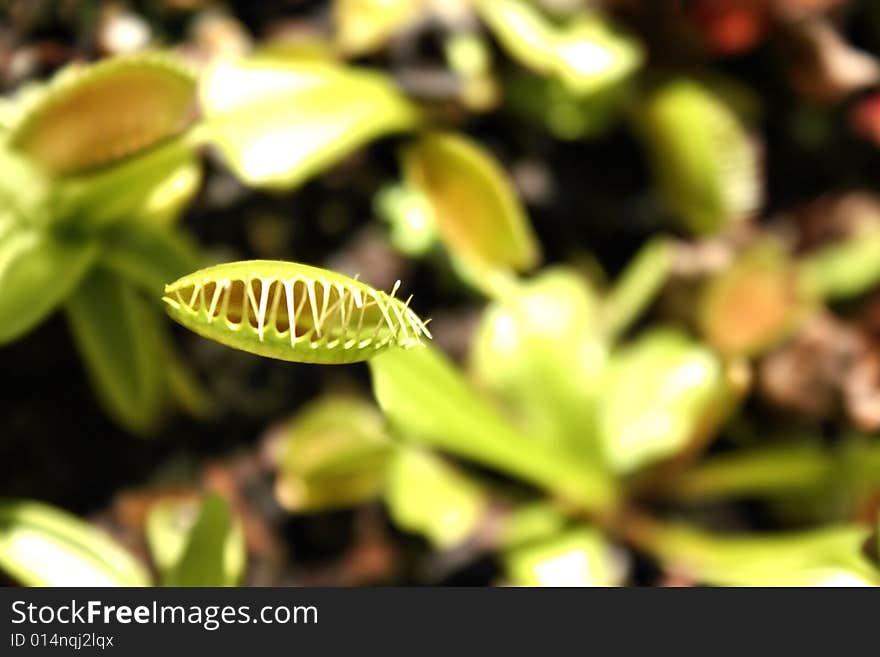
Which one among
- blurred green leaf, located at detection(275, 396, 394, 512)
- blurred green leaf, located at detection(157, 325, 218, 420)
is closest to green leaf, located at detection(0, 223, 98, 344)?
blurred green leaf, located at detection(157, 325, 218, 420)

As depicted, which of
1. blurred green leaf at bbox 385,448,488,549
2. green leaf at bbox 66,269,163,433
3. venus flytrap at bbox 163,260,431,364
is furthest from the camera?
blurred green leaf at bbox 385,448,488,549

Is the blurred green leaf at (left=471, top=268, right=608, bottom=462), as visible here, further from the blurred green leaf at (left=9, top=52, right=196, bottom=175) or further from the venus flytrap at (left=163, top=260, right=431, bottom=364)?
the venus flytrap at (left=163, top=260, right=431, bottom=364)

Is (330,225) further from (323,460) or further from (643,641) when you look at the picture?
(643,641)

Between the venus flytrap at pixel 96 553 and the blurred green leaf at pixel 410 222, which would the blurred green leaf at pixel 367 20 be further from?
the venus flytrap at pixel 96 553

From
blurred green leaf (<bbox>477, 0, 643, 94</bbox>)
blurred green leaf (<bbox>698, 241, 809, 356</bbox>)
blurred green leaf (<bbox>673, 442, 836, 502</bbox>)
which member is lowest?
blurred green leaf (<bbox>673, 442, 836, 502</bbox>)

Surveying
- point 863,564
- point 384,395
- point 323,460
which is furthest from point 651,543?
point 384,395

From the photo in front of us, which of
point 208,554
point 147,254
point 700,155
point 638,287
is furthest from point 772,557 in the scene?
point 147,254

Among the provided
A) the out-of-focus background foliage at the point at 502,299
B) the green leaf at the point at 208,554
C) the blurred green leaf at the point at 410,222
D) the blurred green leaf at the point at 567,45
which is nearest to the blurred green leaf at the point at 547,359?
the out-of-focus background foliage at the point at 502,299
